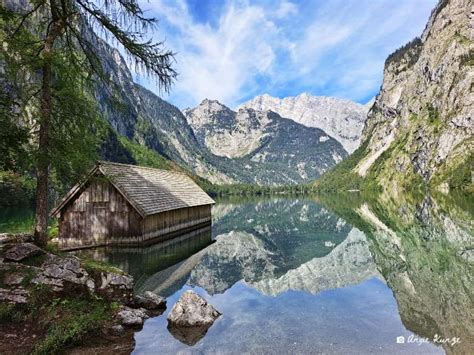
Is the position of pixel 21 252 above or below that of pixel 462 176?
below

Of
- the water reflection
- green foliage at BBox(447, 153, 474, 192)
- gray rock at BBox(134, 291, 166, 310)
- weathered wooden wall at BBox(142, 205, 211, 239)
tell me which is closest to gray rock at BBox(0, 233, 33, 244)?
the water reflection

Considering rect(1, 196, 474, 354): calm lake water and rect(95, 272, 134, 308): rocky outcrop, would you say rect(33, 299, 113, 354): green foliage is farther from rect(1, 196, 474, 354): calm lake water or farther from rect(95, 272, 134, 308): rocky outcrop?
rect(1, 196, 474, 354): calm lake water

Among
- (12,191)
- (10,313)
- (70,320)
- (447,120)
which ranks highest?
(447,120)

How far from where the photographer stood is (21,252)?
14492 millimetres

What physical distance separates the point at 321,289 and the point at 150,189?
21877 mm

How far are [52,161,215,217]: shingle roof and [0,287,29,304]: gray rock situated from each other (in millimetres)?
12881

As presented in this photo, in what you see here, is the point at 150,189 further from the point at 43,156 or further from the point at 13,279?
the point at 13,279

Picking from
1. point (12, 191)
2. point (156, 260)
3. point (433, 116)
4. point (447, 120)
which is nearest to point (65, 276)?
point (156, 260)

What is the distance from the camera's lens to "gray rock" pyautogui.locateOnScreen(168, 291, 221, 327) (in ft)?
47.1

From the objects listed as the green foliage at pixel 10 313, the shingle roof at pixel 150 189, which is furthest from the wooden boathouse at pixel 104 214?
the green foliage at pixel 10 313

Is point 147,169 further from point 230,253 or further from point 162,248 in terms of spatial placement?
point 230,253

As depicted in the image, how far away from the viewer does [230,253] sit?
33.2 metres

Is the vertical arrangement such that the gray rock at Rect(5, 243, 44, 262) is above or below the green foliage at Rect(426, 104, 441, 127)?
below

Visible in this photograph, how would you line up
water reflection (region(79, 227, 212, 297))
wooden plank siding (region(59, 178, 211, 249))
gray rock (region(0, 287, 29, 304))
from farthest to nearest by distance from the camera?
wooden plank siding (region(59, 178, 211, 249))
water reflection (region(79, 227, 212, 297))
gray rock (region(0, 287, 29, 304))
